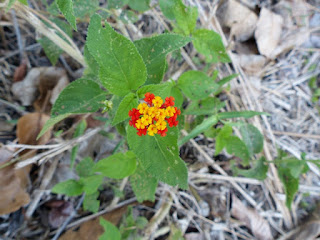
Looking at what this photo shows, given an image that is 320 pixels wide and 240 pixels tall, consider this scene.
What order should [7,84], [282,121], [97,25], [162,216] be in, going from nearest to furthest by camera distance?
[97,25]
[162,216]
[7,84]
[282,121]

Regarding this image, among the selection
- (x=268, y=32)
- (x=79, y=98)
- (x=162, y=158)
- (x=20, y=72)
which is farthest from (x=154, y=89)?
(x=268, y=32)

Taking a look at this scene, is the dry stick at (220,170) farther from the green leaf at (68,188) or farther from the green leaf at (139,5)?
the green leaf at (139,5)

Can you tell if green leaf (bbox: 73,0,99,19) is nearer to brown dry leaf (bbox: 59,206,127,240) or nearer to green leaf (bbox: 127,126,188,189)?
green leaf (bbox: 127,126,188,189)

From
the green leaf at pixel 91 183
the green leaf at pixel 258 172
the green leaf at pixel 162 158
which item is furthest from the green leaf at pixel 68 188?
the green leaf at pixel 258 172

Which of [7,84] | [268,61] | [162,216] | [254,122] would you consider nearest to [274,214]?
[254,122]

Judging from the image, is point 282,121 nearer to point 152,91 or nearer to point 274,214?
point 274,214

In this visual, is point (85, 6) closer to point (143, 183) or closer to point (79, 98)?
point (79, 98)

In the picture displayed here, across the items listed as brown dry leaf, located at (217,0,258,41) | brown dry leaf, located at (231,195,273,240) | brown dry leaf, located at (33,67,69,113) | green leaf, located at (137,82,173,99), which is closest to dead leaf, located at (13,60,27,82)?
brown dry leaf, located at (33,67,69,113)
